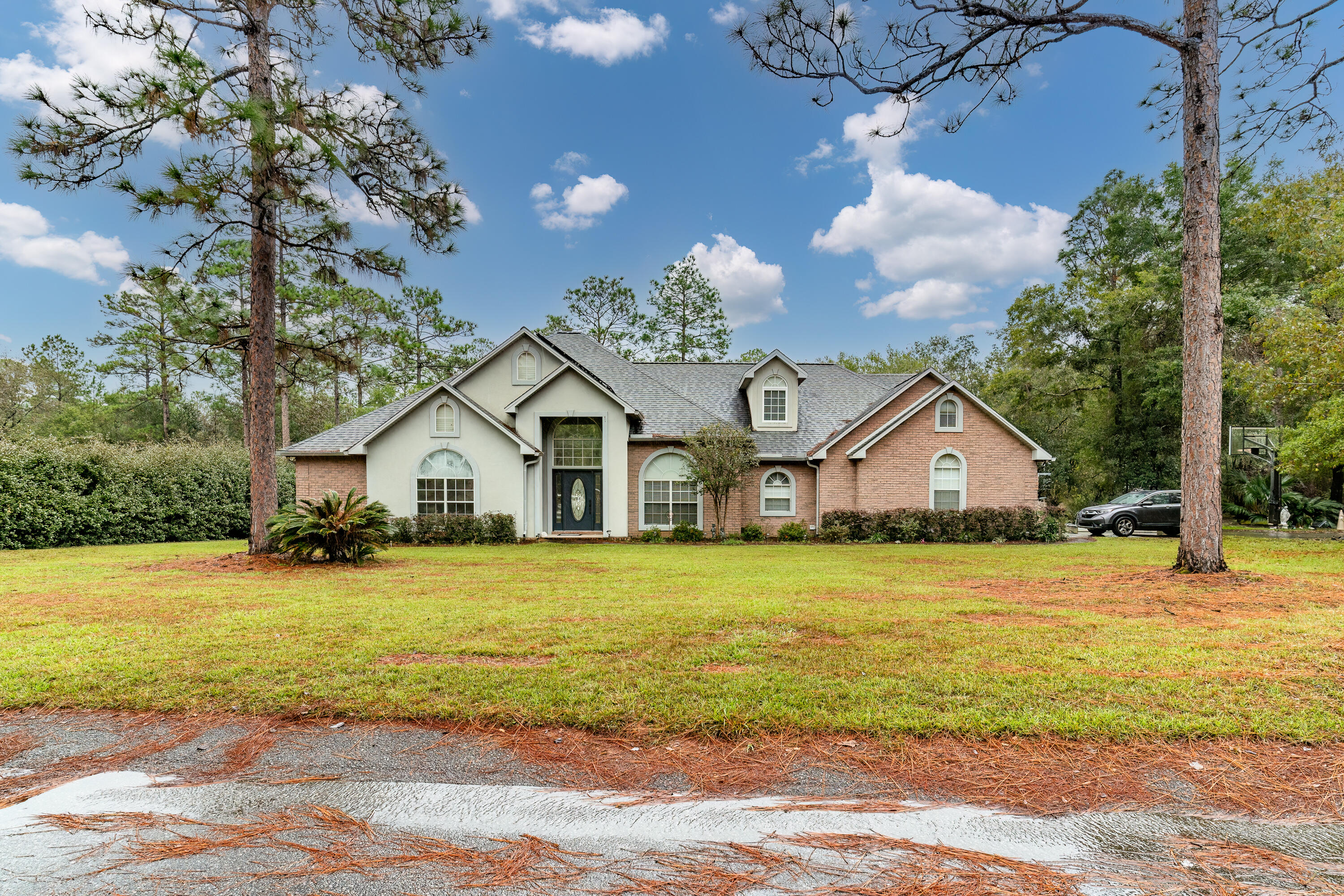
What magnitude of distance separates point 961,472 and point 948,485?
1.93ft

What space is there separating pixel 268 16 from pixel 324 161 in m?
3.75

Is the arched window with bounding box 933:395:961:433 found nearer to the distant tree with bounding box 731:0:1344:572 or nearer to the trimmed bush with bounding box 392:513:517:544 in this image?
the distant tree with bounding box 731:0:1344:572

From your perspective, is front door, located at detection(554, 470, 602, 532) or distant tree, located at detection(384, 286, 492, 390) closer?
front door, located at detection(554, 470, 602, 532)

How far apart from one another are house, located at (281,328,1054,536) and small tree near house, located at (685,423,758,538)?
98 centimetres

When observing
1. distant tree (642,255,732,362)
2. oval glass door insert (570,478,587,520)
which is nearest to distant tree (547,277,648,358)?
A: distant tree (642,255,732,362)

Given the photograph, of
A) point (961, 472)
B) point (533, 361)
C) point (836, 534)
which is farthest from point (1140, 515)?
point (533, 361)

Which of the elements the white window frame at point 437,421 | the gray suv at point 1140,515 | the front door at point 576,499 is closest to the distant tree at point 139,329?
the white window frame at point 437,421

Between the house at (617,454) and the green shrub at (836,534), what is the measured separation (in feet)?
2.71

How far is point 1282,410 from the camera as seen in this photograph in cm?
2422

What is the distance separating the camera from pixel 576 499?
58.6 feet

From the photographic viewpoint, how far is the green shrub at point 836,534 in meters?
17.1

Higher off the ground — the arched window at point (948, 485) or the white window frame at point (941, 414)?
the white window frame at point (941, 414)

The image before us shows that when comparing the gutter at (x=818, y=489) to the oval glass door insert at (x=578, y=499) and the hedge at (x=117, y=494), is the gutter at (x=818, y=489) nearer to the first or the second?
the oval glass door insert at (x=578, y=499)

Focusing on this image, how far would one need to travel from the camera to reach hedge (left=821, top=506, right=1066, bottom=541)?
1720 cm
